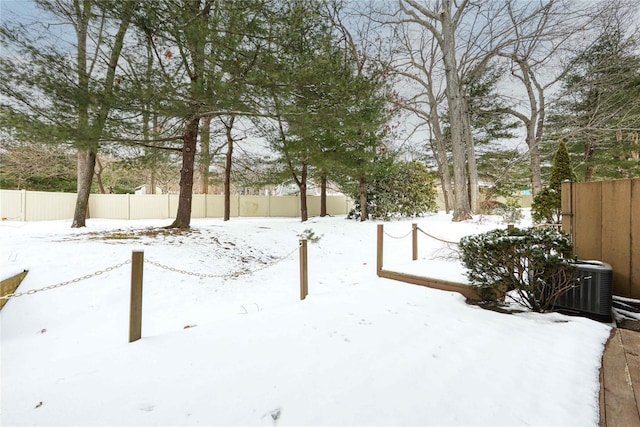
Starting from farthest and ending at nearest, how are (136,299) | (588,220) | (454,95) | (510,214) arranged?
(454,95), (510,214), (588,220), (136,299)

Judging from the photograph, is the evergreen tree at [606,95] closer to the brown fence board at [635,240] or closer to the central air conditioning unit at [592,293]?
the brown fence board at [635,240]

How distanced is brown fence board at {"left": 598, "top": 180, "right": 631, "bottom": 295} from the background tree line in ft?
13.9

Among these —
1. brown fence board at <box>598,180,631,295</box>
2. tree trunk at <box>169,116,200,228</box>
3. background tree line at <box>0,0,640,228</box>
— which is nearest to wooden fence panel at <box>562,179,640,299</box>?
brown fence board at <box>598,180,631,295</box>

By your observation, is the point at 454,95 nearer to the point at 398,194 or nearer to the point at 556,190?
the point at 398,194

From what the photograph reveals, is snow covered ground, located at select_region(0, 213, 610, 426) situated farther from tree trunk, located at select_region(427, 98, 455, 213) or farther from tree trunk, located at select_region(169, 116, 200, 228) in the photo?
tree trunk, located at select_region(427, 98, 455, 213)

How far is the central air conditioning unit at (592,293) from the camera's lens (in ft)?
9.07

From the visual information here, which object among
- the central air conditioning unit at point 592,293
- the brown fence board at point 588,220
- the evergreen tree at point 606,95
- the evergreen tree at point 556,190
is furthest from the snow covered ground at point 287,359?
the evergreen tree at point 606,95

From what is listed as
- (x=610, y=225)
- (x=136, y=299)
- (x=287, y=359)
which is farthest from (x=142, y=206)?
(x=610, y=225)

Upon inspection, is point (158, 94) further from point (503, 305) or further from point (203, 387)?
point (503, 305)

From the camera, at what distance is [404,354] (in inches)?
85.0

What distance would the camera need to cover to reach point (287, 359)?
211cm

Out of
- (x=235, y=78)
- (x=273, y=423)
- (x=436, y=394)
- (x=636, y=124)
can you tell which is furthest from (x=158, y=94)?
(x=636, y=124)

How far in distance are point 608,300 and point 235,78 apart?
606 centimetres

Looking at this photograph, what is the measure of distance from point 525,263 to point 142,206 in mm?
15778
